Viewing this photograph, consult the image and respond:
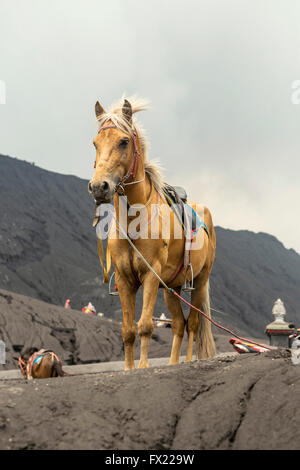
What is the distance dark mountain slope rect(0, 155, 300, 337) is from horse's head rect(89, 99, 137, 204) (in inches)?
1700

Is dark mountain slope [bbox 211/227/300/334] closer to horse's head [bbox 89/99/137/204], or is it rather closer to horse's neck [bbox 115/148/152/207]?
horse's neck [bbox 115/148/152/207]

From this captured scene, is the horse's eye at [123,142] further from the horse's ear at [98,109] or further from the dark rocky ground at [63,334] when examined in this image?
the dark rocky ground at [63,334]

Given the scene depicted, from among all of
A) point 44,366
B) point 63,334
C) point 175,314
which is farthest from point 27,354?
point 63,334

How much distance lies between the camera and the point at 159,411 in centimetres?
362

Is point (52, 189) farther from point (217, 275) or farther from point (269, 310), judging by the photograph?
point (269, 310)

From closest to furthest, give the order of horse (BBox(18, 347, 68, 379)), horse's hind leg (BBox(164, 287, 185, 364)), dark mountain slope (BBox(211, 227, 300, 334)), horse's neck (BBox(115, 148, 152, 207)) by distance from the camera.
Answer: horse's neck (BBox(115, 148, 152, 207)), horse (BBox(18, 347, 68, 379)), horse's hind leg (BBox(164, 287, 185, 364)), dark mountain slope (BBox(211, 227, 300, 334))

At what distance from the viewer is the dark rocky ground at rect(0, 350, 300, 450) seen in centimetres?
328

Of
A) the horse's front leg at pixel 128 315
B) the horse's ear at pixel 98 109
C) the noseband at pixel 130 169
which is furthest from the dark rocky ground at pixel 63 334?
the horse's ear at pixel 98 109

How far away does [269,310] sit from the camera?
6838 centimetres

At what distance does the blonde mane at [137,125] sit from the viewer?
5465 mm

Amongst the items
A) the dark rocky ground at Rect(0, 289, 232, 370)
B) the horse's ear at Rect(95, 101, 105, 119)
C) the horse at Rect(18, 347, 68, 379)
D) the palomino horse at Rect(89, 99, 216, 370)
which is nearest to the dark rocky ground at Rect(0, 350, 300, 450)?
the palomino horse at Rect(89, 99, 216, 370)

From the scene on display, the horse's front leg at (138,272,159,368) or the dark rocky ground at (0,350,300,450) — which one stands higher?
the horse's front leg at (138,272,159,368)
